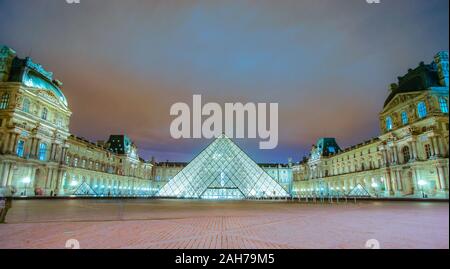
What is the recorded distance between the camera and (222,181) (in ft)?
108

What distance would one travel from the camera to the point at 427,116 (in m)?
3.03

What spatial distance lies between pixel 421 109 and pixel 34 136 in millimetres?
32347

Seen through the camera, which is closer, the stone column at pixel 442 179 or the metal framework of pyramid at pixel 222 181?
the stone column at pixel 442 179

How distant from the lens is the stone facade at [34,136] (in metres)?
23.0

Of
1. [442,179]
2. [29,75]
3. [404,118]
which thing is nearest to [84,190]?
[29,75]

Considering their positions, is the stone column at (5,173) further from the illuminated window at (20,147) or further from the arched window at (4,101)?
the arched window at (4,101)

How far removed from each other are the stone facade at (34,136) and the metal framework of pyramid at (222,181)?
1328 cm

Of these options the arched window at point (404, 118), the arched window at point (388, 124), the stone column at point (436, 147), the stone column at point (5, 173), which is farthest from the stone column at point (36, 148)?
the stone column at point (436, 147)

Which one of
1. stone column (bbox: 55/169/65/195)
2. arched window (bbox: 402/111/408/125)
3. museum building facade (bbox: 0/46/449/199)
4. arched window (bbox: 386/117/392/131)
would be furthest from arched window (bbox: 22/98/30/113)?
arched window (bbox: 402/111/408/125)

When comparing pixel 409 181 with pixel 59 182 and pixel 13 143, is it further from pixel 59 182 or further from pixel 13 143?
pixel 59 182

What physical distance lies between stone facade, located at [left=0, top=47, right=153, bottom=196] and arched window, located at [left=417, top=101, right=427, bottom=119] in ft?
88.1

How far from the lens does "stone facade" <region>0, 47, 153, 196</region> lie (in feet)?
75.5
